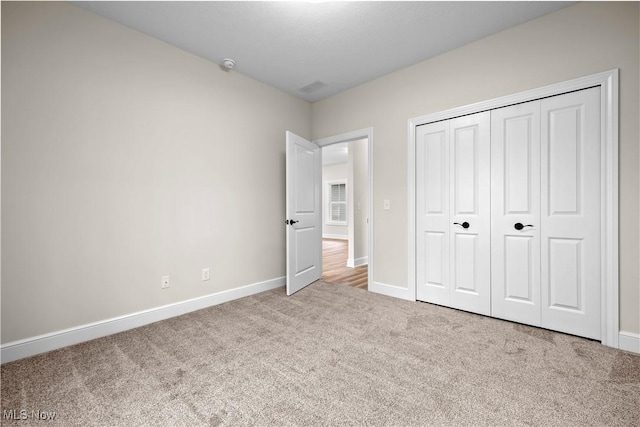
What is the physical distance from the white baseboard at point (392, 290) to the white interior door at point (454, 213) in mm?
125

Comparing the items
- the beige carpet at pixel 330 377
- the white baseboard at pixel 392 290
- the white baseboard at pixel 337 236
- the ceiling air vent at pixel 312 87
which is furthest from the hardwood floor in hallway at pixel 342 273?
the white baseboard at pixel 337 236

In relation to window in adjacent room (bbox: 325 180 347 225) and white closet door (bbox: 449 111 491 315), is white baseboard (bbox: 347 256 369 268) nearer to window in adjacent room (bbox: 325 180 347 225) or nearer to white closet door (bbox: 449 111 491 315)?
white closet door (bbox: 449 111 491 315)

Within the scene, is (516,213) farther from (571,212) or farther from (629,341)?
(629,341)

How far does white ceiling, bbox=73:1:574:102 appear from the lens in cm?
224

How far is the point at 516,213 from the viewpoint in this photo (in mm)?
2535

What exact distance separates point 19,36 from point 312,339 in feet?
10.1

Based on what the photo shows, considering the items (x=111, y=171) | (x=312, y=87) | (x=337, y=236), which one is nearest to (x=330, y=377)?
(x=111, y=171)

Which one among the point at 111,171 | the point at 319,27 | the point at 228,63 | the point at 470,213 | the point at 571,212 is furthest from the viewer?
the point at 228,63

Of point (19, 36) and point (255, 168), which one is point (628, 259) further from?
point (19, 36)

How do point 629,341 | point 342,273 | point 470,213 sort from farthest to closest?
point 342,273, point 470,213, point 629,341

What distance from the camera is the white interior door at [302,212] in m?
3.45

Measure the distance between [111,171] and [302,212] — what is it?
2077 millimetres

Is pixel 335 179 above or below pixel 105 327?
above

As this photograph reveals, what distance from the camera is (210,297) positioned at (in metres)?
3.04
